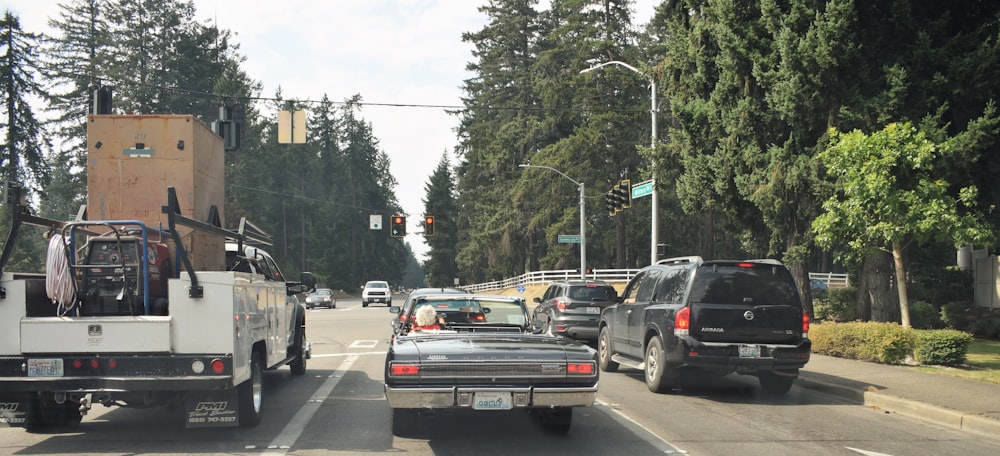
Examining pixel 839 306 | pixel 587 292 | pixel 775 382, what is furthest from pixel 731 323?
pixel 839 306

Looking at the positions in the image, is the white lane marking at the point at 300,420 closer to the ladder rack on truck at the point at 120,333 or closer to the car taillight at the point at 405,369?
the ladder rack on truck at the point at 120,333

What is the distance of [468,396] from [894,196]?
1038cm

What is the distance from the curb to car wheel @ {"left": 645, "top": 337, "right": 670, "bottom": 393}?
2497mm

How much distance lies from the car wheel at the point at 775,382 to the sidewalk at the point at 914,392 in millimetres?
701

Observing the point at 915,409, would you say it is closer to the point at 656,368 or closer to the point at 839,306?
the point at 656,368

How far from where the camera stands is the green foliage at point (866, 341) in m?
14.7

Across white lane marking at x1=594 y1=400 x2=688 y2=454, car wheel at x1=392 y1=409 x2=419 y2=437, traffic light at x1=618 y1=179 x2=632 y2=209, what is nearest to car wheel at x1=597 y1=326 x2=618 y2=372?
white lane marking at x1=594 y1=400 x2=688 y2=454

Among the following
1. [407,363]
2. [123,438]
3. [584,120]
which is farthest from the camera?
[584,120]

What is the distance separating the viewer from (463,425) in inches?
360

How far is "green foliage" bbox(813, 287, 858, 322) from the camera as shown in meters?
25.1

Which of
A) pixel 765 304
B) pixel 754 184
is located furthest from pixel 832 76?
pixel 765 304

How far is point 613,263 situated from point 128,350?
70898mm

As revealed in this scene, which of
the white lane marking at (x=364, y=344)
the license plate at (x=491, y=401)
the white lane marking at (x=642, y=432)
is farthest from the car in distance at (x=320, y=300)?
the license plate at (x=491, y=401)

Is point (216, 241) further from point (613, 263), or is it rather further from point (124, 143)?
point (613, 263)
